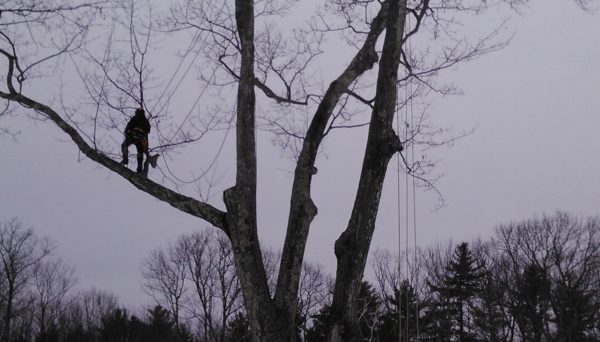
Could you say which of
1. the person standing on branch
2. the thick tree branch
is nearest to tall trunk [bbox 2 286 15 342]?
the person standing on branch

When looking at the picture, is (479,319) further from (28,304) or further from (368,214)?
(28,304)

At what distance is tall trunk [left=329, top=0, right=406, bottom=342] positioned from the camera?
5832mm

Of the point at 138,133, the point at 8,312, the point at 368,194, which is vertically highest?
the point at 8,312

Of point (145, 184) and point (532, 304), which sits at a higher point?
point (532, 304)

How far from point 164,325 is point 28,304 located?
41.4 feet

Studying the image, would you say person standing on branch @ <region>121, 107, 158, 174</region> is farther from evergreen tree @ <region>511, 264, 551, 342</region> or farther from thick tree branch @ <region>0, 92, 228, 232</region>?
evergreen tree @ <region>511, 264, 551, 342</region>

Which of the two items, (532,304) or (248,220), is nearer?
(248,220)

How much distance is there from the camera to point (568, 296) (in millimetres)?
30062

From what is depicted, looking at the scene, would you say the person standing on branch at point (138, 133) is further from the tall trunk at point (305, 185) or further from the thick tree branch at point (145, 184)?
Answer: the tall trunk at point (305, 185)

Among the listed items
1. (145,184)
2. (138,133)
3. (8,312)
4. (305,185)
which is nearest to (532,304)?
(305,185)

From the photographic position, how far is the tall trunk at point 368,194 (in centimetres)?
583

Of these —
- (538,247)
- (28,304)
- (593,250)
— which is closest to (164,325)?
(28,304)

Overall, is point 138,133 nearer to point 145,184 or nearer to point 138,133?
point 138,133

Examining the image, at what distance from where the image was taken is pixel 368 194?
20.2ft
